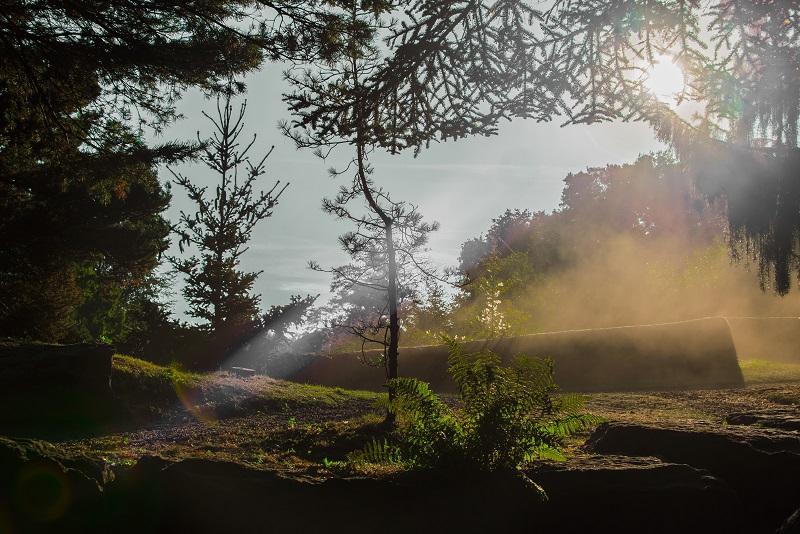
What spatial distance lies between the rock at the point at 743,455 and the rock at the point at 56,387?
316 inches

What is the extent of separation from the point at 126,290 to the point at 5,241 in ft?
83.1

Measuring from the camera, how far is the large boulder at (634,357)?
13.3 meters

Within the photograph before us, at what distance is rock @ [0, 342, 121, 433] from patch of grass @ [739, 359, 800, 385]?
45.4ft

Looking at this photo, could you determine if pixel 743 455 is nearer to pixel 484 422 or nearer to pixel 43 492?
pixel 484 422

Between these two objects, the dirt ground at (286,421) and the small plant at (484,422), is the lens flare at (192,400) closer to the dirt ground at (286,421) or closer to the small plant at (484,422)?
the dirt ground at (286,421)

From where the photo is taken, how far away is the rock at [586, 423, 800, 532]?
10.6ft

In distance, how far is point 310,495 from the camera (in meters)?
2.85

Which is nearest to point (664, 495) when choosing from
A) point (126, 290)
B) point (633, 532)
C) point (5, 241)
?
point (633, 532)

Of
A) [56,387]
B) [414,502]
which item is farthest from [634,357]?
[56,387]

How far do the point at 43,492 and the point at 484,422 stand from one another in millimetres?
2479

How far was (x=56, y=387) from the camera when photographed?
28.3ft

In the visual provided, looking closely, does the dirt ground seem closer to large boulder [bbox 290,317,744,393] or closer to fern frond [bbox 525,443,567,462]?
fern frond [bbox 525,443,567,462]

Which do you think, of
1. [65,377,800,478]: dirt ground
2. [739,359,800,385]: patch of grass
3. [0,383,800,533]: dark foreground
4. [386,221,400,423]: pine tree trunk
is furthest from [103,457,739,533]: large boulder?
[739,359,800,385]: patch of grass

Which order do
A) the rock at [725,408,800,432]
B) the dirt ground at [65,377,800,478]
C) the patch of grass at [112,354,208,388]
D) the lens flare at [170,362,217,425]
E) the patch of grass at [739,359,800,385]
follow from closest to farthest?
1. the rock at [725,408,800,432]
2. the dirt ground at [65,377,800,478]
3. the lens flare at [170,362,217,425]
4. the patch of grass at [112,354,208,388]
5. the patch of grass at [739,359,800,385]
